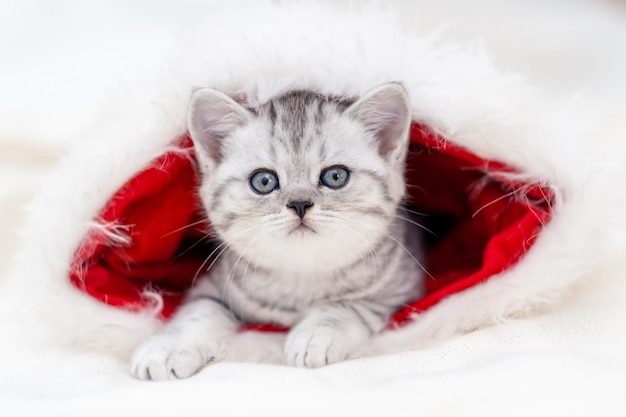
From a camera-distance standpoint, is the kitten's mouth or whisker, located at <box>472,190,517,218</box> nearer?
the kitten's mouth

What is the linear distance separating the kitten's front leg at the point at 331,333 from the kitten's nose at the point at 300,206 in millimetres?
236

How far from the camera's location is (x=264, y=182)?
57.7 inches

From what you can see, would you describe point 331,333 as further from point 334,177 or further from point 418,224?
point 418,224

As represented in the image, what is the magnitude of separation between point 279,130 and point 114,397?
23.7 inches

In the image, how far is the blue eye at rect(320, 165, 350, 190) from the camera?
1451mm

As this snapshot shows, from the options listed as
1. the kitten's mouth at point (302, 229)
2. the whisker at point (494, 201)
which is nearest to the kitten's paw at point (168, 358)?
the kitten's mouth at point (302, 229)

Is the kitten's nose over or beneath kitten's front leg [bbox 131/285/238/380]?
over

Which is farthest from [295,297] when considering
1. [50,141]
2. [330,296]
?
[50,141]

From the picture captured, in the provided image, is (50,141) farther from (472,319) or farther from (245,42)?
(472,319)

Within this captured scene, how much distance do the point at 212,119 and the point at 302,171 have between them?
0.23 meters

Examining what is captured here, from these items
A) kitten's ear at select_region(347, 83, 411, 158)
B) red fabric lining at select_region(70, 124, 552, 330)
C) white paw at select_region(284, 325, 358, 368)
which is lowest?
white paw at select_region(284, 325, 358, 368)

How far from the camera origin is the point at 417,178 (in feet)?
5.93

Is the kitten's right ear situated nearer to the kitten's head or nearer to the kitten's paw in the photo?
the kitten's head

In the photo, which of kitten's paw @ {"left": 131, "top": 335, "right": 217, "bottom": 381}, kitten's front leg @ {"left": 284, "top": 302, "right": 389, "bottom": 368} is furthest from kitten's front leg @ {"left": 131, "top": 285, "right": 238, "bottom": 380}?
kitten's front leg @ {"left": 284, "top": 302, "right": 389, "bottom": 368}
